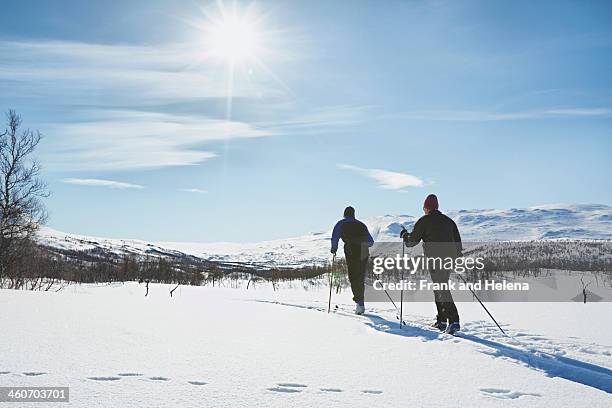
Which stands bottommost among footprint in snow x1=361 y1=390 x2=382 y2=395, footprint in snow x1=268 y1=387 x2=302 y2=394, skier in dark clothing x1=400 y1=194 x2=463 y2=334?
footprint in snow x1=361 y1=390 x2=382 y2=395

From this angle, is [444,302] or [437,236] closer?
[444,302]

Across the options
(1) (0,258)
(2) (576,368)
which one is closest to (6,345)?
(2) (576,368)

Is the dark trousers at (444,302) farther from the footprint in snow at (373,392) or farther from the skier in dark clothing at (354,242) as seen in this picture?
the footprint in snow at (373,392)

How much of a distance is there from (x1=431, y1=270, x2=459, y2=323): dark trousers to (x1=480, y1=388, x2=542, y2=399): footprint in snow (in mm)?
3266

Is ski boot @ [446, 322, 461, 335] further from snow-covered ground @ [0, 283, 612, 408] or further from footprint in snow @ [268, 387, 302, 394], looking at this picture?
footprint in snow @ [268, 387, 302, 394]

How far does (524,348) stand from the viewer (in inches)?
213

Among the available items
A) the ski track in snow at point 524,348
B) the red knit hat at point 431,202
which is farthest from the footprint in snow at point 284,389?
the red knit hat at point 431,202

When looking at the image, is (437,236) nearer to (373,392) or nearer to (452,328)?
(452,328)

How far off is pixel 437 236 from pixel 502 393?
420 centimetres

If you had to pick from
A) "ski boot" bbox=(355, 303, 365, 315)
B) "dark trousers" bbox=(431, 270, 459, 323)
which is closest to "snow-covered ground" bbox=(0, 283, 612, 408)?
"dark trousers" bbox=(431, 270, 459, 323)

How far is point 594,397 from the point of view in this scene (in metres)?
3.33

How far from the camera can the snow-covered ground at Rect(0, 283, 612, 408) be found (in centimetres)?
312

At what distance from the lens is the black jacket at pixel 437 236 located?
7.36m

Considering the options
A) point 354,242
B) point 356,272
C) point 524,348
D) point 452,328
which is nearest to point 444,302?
point 452,328
